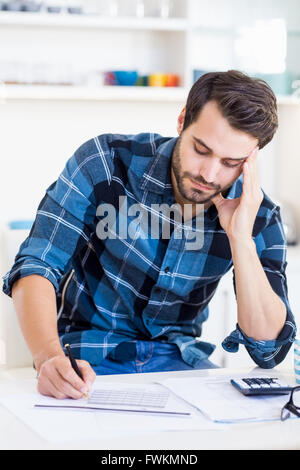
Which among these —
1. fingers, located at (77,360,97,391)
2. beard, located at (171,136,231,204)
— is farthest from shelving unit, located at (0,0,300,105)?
fingers, located at (77,360,97,391)

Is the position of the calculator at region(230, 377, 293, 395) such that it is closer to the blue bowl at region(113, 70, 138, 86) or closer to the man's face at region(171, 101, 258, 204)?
the man's face at region(171, 101, 258, 204)

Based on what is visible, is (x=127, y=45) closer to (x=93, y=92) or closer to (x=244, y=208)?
(x=93, y=92)

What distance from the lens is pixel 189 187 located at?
165 cm

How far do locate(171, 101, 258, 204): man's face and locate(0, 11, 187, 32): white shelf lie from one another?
5.26ft

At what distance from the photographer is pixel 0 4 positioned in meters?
3.03

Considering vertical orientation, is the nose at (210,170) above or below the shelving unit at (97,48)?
below

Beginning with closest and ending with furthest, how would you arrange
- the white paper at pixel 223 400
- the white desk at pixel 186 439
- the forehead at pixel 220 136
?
the white desk at pixel 186 439, the white paper at pixel 223 400, the forehead at pixel 220 136

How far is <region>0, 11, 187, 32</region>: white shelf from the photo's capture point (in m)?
3.02

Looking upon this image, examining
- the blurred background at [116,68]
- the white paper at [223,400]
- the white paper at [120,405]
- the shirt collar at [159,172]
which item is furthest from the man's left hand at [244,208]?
the blurred background at [116,68]

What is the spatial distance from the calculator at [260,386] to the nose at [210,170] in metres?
0.47

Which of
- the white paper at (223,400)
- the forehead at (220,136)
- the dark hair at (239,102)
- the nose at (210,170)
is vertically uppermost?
the dark hair at (239,102)

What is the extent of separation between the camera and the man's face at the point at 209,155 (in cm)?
157

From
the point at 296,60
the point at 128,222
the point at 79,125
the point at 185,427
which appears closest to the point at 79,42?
the point at 79,125

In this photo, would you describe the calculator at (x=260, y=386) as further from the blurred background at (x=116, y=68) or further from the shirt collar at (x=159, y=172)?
the blurred background at (x=116, y=68)
